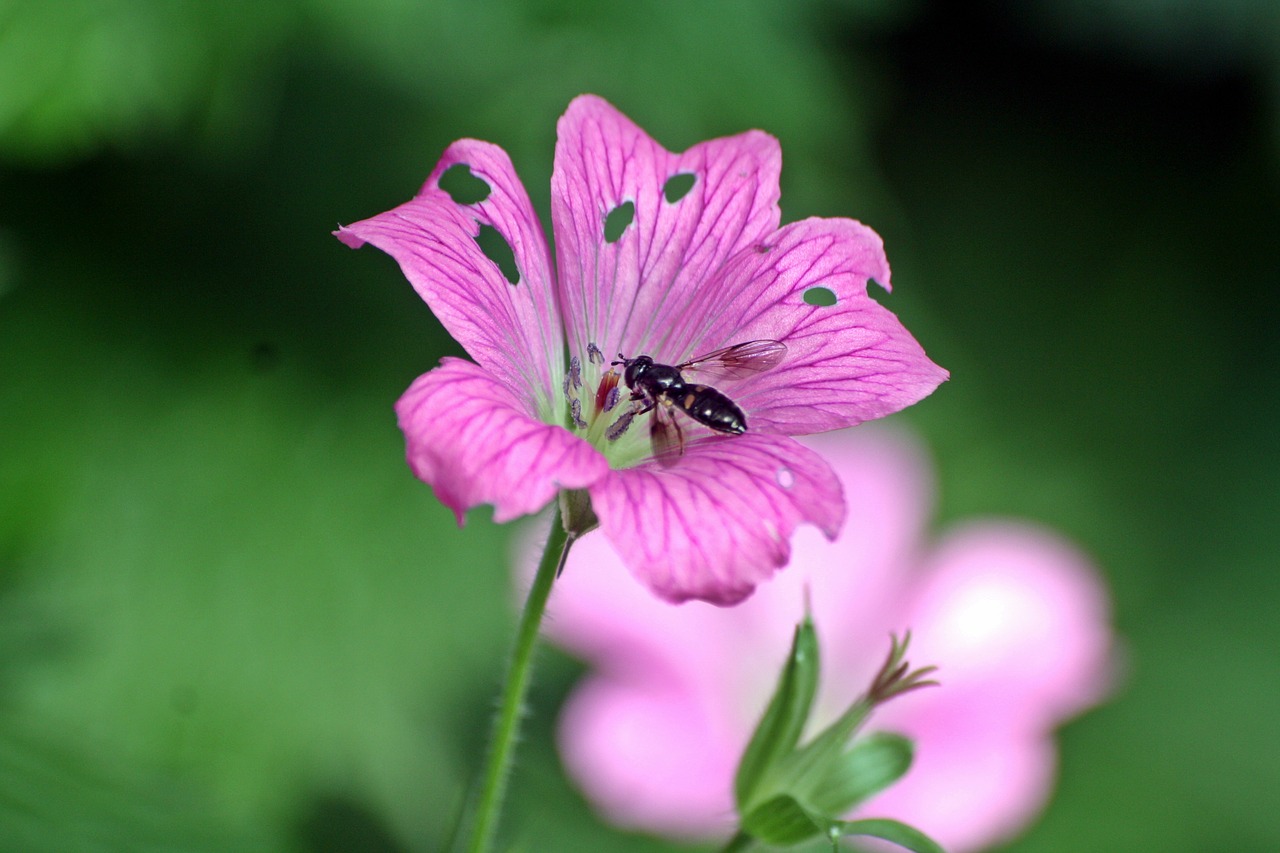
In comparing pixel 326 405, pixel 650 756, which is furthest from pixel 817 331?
→ pixel 326 405

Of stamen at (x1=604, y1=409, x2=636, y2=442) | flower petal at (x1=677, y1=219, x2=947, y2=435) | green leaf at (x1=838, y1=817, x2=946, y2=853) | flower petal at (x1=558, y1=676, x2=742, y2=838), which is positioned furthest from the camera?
flower petal at (x1=558, y1=676, x2=742, y2=838)

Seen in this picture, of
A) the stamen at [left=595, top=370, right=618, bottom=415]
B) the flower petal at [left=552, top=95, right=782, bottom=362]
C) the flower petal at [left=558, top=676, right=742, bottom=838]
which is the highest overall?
the flower petal at [left=552, top=95, right=782, bottom=362]

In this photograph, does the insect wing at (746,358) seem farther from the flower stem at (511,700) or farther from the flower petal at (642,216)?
the flower stem at (511,700)

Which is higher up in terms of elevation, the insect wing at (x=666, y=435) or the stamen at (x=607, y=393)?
the stamen at (x=607, y=393)

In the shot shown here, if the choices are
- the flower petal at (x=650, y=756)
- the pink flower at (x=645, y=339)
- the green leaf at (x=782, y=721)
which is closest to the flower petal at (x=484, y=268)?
the pink flower at (x=645, y=339)

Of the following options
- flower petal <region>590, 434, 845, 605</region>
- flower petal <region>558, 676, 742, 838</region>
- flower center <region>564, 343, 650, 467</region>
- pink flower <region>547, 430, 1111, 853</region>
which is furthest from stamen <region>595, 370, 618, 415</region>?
flower petal <region>558, 676, 742, 838</region>

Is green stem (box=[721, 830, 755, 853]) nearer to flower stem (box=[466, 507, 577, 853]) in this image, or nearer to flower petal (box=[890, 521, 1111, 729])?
flower stem (box=[466, 507, 577, 853])

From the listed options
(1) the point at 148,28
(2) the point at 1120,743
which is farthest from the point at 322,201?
(2) the point at 1120,743

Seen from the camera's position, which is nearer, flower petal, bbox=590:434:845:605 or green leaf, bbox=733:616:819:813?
flower petal, bbox=590:434:845:605
